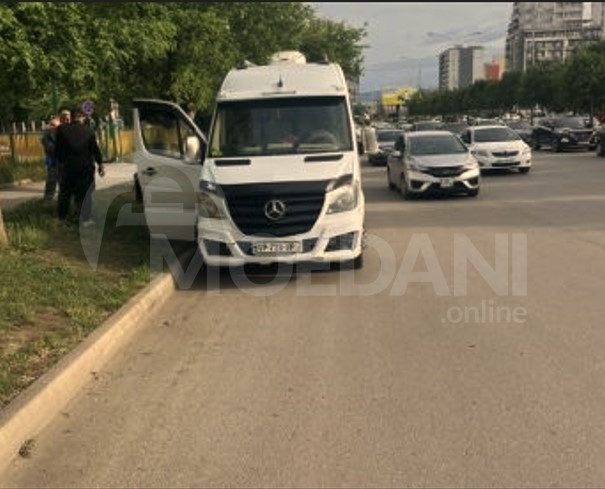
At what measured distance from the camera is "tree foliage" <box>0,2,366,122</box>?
39.8 feet

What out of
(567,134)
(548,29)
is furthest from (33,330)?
(548,29)

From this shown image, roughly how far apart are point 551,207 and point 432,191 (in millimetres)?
3192

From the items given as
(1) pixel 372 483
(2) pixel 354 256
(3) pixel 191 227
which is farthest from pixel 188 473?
(3) pixel 191 227

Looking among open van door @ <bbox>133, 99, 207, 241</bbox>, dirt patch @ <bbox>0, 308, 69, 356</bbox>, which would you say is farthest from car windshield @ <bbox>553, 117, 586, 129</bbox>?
dirt patch @ <bbox>0, 308, 69, 356</bbox>

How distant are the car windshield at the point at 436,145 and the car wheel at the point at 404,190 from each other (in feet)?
2.35

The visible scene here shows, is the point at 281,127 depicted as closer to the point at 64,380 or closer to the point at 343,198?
the point at 343,198

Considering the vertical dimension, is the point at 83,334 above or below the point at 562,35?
below

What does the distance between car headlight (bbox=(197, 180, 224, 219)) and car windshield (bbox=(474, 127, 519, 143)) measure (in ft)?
58.6

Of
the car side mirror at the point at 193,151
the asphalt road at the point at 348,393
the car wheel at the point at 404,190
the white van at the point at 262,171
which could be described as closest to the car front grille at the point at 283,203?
the white van at the point at 262,171

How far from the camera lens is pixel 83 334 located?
698 cm

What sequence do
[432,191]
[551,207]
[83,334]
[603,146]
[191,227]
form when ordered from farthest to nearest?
[603,146]
[432,191]
[551,207]
[191,227]
[83,334]

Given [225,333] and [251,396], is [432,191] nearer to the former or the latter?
[225,333]

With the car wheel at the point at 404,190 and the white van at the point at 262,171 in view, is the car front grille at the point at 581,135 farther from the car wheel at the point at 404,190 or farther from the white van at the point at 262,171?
the white van at the point at 262,171

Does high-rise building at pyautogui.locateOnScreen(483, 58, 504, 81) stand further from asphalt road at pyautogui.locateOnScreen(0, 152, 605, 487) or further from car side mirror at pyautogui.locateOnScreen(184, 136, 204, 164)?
asphalt road at pyautogui.locateOnScreen(0, 152, 605, 487)
